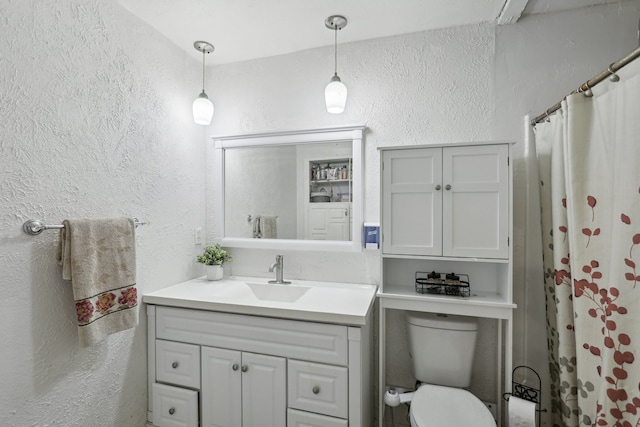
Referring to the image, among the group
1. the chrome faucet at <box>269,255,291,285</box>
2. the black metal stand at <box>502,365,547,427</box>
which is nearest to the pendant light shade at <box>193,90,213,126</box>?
the chrome faucet at <box>269,255,291,285</box>

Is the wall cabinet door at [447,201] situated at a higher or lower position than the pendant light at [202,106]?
lower

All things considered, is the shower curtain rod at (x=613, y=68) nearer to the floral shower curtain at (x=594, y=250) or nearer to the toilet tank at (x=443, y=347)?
the floral shower curtain at (x=594, y=250)

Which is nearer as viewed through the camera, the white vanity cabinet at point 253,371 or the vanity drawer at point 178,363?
the white vanity cabinet at point 253,371

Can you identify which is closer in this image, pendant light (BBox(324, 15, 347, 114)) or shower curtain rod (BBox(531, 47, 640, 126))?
shower curtain rod (BBox(531, 47, 640, 126))

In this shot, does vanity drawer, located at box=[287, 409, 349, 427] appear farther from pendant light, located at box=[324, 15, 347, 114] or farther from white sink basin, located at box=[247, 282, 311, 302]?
pendant light, located at box=[324, 15, 347, 114]

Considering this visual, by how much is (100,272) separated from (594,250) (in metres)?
2.04

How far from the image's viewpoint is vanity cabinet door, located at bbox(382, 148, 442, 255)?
1.56 m

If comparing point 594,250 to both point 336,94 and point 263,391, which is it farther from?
point 263,391

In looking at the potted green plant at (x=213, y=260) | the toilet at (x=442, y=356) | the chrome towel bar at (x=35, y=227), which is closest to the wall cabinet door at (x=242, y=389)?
the potted green plant at (x=213, y=260)

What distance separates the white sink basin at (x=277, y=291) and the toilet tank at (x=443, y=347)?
0.67 m

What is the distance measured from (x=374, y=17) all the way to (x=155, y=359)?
2245 millimetres

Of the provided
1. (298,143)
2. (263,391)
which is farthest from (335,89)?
(263,391)

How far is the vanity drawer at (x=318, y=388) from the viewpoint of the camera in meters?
1.39

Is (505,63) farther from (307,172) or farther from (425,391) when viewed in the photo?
(425,391)
